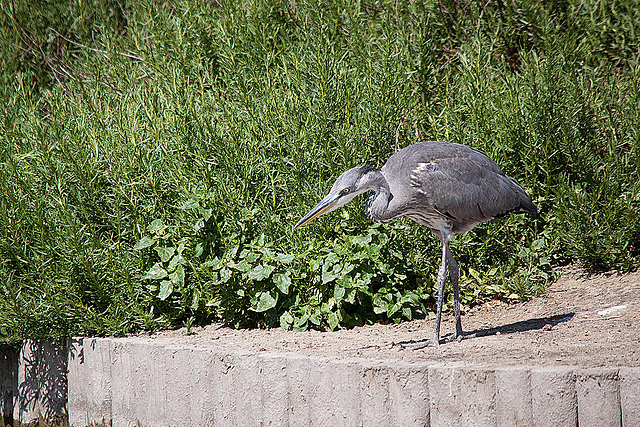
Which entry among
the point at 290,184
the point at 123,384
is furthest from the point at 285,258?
the point at 123,384

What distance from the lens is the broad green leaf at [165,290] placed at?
4.49 meters

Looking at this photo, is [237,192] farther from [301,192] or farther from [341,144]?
[341,144]

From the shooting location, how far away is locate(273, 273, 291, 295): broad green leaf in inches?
177

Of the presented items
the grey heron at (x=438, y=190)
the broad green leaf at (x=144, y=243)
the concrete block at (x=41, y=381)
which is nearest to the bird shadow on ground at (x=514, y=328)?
the grey heron at (x=438, y=190)

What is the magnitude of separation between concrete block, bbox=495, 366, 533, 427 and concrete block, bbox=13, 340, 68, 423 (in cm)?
308

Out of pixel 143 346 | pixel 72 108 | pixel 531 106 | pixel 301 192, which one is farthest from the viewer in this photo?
pixel 72 108

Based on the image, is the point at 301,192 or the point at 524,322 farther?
the point at 301,192

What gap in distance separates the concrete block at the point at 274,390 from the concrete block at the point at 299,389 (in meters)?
0.03

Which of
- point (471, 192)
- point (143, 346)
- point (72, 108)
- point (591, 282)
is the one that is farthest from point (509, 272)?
point (72, 108)

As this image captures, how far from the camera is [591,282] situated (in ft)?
16.6

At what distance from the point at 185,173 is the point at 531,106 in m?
2.81

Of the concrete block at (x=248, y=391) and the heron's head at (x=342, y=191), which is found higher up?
the heron's head at (x=342, y=191)

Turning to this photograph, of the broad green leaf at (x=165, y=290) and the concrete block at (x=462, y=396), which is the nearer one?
the concrete block at (x=462, y=396)

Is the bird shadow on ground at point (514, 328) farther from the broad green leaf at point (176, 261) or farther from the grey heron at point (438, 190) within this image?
the broad green leaf at point (176, 261)
